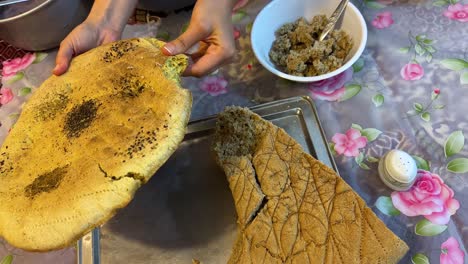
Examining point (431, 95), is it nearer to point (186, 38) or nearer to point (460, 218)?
point (460, 218)

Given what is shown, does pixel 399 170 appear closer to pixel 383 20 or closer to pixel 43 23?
pixel 383 20

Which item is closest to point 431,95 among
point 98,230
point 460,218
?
point 460,218

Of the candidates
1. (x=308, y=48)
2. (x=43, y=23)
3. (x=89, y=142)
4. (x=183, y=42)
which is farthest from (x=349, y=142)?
(x=43, y=23)

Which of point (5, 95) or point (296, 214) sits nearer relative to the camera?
point (296, 214)

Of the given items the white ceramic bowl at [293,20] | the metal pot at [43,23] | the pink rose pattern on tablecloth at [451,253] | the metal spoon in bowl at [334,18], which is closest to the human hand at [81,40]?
the metal pot at [43,23]

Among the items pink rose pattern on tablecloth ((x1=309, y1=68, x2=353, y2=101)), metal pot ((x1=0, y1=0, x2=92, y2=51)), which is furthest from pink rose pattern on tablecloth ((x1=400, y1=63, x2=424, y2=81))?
metal pot ((x1=0, y1=0, x2=92, y2=51))

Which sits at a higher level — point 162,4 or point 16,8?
point 16,8
